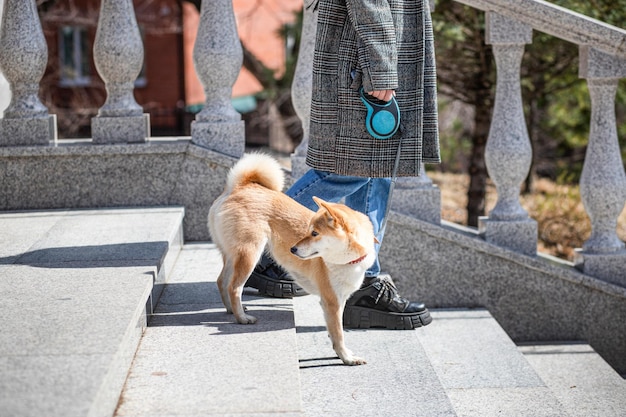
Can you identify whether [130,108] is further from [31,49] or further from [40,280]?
[40,280]

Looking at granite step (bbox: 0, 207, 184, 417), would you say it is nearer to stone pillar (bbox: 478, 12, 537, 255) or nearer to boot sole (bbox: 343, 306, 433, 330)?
boot sole (bbox: 343, 306, 433, 330)

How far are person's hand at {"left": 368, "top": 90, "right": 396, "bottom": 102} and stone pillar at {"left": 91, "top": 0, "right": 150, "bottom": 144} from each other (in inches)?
73.1

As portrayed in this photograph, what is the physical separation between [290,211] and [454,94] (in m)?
5.05

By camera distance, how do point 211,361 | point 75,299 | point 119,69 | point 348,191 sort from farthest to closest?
point 119,69
point 348,191
point 75,299
point 211,361

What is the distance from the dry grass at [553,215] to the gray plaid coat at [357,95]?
11.7ft

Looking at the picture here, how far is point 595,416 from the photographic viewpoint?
3.95 meters

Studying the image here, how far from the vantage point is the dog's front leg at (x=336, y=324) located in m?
3.51

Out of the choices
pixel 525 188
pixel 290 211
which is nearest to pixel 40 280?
pixel 290 211

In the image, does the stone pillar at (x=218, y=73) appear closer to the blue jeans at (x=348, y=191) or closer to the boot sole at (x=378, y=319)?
the blue jeans at (x=348, y=191)

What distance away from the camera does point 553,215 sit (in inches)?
336

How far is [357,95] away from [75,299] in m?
1.52

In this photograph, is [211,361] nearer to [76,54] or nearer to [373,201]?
[373,201]

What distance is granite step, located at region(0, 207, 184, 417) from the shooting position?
97.5 inches

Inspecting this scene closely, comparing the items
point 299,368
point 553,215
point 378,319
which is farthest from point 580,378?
point 553,215
